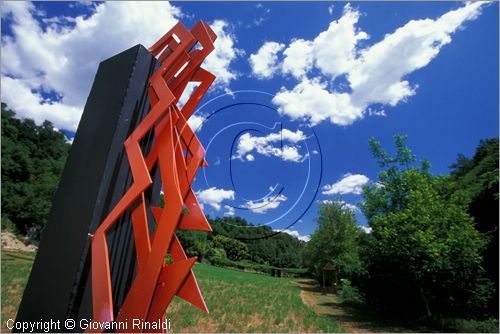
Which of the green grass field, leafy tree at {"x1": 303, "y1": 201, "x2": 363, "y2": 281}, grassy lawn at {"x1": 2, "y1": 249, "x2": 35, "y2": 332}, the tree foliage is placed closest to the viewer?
grassy lawn at {"x1": 2, "y1": 249, "x2": 35, "y2": 332}

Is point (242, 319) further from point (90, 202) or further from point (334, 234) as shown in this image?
point (334, 234)

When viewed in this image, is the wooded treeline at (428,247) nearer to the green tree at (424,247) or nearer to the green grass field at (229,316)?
the green tree at (424,247)

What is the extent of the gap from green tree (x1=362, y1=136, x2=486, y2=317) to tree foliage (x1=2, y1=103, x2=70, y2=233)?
131ft

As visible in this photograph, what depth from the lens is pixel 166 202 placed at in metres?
4.23

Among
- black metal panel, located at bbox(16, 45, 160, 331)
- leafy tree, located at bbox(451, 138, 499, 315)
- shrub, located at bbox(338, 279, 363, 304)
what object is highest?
leafy tree, located at bbox(451, 138, 499, 315)

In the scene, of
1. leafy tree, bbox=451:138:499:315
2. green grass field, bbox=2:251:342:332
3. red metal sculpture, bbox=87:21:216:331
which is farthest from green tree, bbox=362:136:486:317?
red metal sculpture, bbox=87:21:216:331

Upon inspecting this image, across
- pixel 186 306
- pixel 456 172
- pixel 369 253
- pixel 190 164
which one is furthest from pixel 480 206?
pixel 190 164

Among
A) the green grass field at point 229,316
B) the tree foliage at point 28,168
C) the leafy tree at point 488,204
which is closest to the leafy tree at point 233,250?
the tree foliage at point 28,168

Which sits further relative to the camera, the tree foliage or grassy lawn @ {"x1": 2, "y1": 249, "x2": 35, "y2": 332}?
the tree foliage

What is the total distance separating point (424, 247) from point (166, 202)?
45.2ft

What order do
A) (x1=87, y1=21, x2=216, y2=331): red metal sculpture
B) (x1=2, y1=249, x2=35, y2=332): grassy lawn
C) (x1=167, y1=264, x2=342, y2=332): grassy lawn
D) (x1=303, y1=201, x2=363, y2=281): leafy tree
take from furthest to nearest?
(x1=303, y1=201, x2=363, y2=281): leafy tree < (x1=167, y1=264, x2=342, y2=332): grassy lawn < (x1=2, y1=249, x2=35, y2=332): grassy lawn < (x1=87, y1=21, x2=216, y2=331): red metal sculpture

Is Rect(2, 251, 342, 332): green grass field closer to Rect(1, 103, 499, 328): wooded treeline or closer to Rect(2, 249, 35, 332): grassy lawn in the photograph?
Rect(2, 249, 35, 332): grassy lawn

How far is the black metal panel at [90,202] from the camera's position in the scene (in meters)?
3.95

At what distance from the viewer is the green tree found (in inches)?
555
